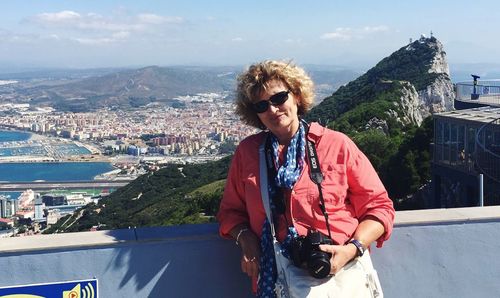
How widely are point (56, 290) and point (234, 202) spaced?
952 millimetres

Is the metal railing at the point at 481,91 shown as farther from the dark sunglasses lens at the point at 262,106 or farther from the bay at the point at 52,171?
the bay at the point at 52,171

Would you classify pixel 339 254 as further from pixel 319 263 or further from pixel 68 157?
pixel 68 157

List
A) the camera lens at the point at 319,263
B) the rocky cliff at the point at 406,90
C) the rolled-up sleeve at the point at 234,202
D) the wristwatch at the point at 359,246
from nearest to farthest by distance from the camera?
the camera lens at the point at 319,263 → the wristwatch at the point at 359,246 → the rolled-up sleeve at the point at 234,202 → the rocky cliff at the point at 406,90

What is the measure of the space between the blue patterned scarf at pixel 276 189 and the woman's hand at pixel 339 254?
0.17 m

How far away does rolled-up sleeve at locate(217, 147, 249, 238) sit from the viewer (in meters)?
2.77

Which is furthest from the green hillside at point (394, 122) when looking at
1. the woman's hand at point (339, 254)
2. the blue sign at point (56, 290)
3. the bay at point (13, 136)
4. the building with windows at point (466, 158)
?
the bay at point (13, 136)

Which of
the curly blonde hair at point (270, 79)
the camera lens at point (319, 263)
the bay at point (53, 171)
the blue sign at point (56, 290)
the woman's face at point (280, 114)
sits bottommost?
the bay at point (53, 171)

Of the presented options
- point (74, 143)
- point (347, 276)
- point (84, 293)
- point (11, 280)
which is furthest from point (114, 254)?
point (74, 143)

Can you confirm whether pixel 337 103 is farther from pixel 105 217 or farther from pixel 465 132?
pixel 465 132

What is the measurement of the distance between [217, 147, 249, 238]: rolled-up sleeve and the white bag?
0.29m

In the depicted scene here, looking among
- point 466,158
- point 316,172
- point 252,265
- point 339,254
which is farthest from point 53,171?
point 339,254

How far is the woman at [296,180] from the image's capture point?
255cm

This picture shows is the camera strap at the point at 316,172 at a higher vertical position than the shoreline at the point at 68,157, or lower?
higher

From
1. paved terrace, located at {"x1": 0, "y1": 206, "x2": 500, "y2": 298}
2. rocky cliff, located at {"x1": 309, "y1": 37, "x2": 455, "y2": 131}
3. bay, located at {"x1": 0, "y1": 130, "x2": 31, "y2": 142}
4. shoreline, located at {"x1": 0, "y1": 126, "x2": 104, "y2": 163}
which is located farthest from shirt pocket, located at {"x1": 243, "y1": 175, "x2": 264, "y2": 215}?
bay, located at {"x1": 0, "y1": 130, "x2": 31, "y2": 142}
